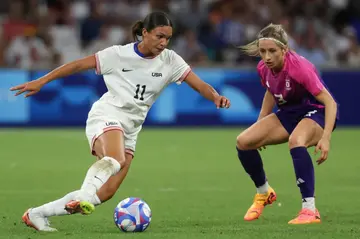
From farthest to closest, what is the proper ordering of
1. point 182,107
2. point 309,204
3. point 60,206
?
point 182,107
point 309,204
point 60,206

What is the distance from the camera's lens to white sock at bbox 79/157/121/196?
7.29 m

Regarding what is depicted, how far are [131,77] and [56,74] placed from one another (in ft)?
2.34

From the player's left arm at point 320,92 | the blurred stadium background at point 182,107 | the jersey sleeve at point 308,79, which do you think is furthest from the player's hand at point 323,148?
the blurred stadium background at point 182,107

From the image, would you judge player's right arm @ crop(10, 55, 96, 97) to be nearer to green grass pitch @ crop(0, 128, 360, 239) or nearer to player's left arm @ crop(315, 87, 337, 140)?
green grass pitch @ crop(0, 128, 360, 239)

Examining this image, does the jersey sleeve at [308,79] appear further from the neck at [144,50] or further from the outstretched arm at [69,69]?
the outstretched arm at [69,69]

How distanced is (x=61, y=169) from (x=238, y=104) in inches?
272

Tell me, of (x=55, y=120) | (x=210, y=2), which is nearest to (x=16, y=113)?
(x=55, y=120)

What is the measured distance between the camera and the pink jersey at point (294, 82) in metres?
8.23

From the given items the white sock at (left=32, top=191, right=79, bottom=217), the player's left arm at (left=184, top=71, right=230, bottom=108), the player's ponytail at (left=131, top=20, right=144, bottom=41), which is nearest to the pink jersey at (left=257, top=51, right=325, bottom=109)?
the player's left arm at (left=184, top=71, right=230, bottom=108)

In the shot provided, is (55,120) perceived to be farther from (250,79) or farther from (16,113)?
(250,79)

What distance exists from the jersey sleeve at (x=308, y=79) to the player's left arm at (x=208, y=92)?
0.70 metres

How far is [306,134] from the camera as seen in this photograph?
8.34 m

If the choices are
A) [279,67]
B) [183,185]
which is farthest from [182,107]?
[279,67]

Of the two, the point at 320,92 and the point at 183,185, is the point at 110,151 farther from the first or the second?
the point at 183,185
